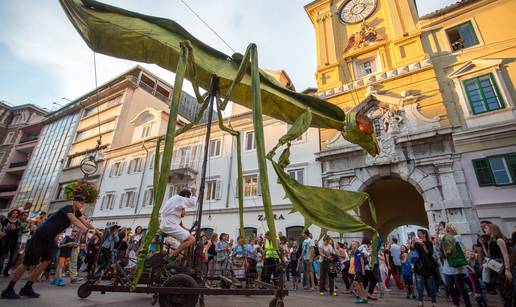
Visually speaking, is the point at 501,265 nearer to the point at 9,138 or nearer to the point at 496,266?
the point at 496,266

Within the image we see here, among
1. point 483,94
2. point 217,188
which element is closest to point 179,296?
point 217,188

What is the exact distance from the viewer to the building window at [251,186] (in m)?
15.8

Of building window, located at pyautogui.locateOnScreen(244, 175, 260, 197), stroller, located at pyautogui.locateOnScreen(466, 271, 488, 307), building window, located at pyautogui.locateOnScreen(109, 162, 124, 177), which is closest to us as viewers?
stroller, located at pyautogui.locateOnScreen(466, 271, 488, 307)

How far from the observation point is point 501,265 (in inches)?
196

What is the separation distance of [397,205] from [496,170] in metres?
7.13

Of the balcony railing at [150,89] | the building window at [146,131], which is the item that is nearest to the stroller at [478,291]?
the building window at [146,131]

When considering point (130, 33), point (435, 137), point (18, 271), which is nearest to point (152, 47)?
point (130, 33)

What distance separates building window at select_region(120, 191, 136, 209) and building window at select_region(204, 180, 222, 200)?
7.63m

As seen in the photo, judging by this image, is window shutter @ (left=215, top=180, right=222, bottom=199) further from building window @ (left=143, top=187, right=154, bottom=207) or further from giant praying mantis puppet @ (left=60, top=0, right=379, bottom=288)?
giant praying mantis puppet @ (left=60, top=0, right=379, bottom=288)

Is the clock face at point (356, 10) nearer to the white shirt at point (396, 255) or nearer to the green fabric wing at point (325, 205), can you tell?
the white shirt at point (396, 255)

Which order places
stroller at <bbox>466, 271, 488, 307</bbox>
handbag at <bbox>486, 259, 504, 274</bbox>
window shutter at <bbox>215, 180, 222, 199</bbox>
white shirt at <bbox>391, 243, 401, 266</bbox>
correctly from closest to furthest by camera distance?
handbag at <bbox>486, 259, 504, 274</bbox>, stroller at <bbox>466, 271, 488, 307</bbox>, white shirt at <bbox>391, 243, 401, 266</bbox>, window shutter at <bbox>215, 180, 222, 199</bbox>

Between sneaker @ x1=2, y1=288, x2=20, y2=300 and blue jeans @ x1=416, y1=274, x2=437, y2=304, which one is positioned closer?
sneaker @ x1=2, y1=288, x2=20, y2=300

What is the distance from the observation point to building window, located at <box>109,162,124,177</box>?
2336 centimetres

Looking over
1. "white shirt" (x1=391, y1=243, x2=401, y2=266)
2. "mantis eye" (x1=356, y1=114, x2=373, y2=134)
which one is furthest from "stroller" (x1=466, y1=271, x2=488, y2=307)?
"mantis eye" (x1=356, y1=114, x2=373, y2=134)
